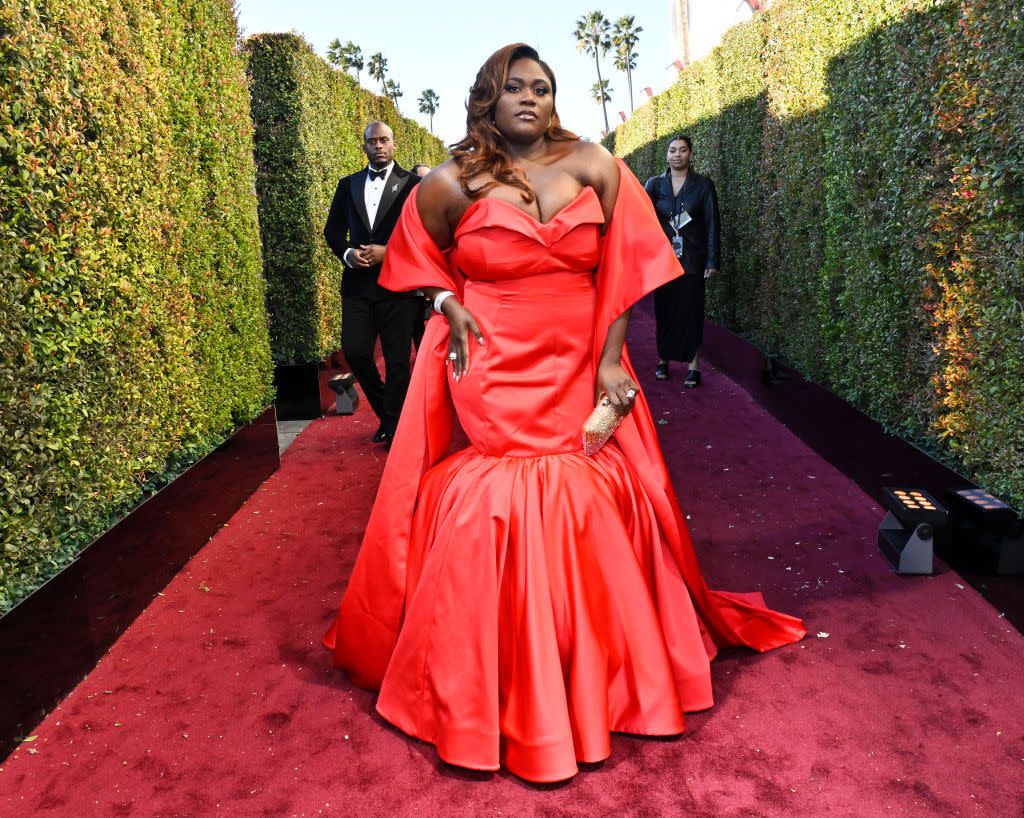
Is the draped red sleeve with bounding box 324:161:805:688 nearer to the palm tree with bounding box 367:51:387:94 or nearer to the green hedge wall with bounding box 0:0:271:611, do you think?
the green hedge wall with bounding box 0:0:271:611

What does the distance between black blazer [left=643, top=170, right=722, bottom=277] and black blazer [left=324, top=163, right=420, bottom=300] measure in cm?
287

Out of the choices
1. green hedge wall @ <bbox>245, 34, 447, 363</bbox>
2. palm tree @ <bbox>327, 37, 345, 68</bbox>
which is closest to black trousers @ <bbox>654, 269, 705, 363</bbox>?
green hedge wall @ <bbox>245, 34, 447, 363</bbox>

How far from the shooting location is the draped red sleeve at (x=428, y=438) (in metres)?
2.79

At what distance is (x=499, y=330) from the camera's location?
9.09 feet

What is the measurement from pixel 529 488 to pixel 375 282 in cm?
382

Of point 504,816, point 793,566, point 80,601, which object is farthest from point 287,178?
point 504,816

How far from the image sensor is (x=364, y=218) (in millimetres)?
6199

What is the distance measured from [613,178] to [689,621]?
1551 mm

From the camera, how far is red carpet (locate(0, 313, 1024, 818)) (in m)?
2.48

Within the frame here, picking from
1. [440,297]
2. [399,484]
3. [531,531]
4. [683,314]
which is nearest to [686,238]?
[683,314]

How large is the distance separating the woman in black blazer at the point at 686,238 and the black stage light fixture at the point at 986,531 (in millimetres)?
4306

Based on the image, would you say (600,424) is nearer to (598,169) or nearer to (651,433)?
(651,433)

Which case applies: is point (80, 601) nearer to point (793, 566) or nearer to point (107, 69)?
point (107, 69)

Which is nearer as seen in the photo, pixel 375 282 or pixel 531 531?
pixel 531 531
